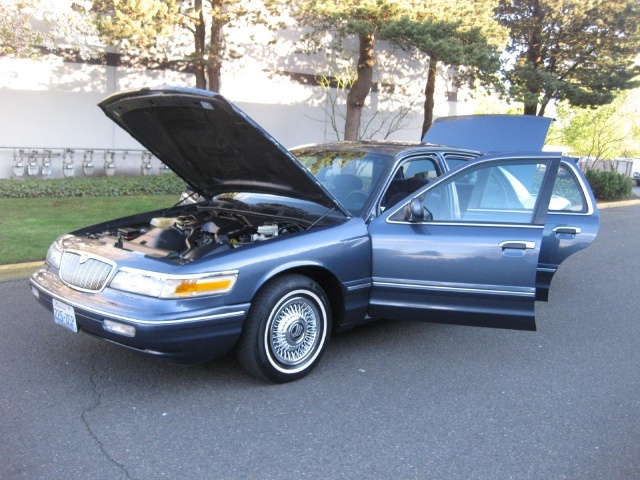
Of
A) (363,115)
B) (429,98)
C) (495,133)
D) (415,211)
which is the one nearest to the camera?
(415,211)

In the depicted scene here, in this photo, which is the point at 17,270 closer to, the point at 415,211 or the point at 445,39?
the point at 415,211

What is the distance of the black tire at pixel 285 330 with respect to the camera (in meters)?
3.99

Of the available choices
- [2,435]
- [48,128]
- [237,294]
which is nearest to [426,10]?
[48,128]

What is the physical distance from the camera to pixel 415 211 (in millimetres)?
4461

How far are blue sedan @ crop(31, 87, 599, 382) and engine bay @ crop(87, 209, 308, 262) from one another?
0.02 metres

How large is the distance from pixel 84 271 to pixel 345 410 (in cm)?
193

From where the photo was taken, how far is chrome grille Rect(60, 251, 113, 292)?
388 cm

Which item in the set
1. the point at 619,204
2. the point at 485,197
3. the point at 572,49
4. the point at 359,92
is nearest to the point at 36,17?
the point at 359,92

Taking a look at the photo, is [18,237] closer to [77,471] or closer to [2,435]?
[2,435]

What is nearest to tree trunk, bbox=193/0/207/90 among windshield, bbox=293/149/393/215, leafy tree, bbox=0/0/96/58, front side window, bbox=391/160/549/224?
leafy tree, bbox=0/0/96/58

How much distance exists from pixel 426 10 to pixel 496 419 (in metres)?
12.3

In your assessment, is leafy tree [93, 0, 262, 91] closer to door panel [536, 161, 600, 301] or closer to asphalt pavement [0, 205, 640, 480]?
asphalt pavement [0, 205, 640, 480]

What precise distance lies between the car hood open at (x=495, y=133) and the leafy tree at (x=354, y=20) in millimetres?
5950

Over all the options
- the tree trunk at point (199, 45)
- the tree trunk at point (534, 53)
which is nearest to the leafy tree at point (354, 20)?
the tree trunk at point (199, 45)
